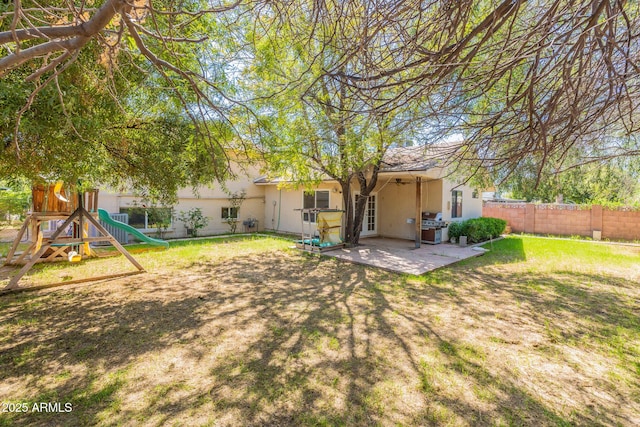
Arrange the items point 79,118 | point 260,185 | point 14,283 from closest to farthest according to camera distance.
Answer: point 79,118, point 14,283, point 260,185

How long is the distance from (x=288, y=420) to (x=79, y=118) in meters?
3.70

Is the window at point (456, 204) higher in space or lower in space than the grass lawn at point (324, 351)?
higher

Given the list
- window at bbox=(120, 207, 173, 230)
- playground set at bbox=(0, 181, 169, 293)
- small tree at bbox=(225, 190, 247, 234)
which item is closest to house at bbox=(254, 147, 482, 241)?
small tree at bbox=(225, 190, 247, 234)

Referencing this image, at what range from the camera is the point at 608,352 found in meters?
3.51

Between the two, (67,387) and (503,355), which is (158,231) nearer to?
(67,387)

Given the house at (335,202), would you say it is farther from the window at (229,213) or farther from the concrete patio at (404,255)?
the concrete patio at (404,255)

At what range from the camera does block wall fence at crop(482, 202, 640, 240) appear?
43.1ft

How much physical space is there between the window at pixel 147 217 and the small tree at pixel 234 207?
9.28 feet

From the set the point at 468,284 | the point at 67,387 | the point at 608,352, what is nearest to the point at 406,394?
the point at 608,352

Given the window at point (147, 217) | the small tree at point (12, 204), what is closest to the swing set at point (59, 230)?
the window at point (147, 217)

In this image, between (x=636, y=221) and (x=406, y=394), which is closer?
(x=406, y=394)

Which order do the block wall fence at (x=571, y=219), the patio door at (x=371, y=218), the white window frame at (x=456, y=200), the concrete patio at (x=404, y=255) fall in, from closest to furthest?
the concrete patio at (x=404, y=255) < the white window frame at (x=456, y=200) < the patio door at (x=371, y=218) < the block wall fence at (x=571, y=219)

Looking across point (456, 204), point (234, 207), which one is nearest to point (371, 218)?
point (456, 204)

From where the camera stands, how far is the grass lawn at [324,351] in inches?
97.7
